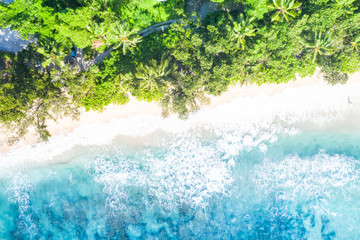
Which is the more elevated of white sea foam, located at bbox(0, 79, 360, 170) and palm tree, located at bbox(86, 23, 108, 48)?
palm tree, located at bbox(86, 23, 108, 48)

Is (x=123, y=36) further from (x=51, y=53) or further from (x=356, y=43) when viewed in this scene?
(x=356, y=43)

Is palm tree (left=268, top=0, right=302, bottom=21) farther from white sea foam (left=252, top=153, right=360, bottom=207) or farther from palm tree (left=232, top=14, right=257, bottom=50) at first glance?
white sea foam (left=252, top=153, right=360, bottom=207)

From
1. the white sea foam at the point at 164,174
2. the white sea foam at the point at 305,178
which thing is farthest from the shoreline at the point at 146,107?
the white sea foam at the point at 305,178

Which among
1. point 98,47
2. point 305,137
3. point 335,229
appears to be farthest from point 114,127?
point 335,229

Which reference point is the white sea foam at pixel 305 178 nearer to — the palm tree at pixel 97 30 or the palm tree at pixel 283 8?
the palm tree at pixel 283 8

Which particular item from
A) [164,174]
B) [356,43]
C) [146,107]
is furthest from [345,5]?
[164,174]

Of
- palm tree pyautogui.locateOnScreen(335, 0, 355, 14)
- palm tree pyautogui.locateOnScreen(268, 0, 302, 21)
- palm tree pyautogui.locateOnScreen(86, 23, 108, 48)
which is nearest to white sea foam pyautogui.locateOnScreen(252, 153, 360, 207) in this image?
palm tree pyautogui.locateOnScreen(268, 0, 302, 21)
